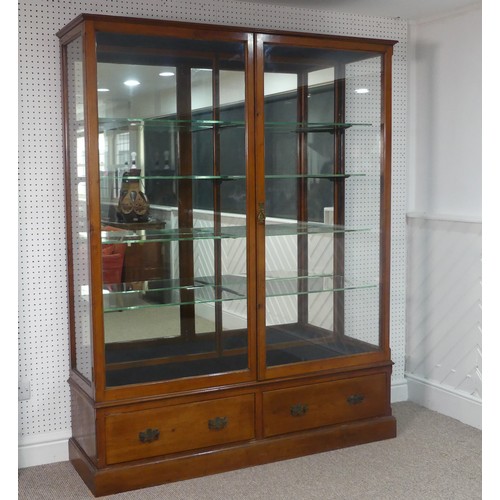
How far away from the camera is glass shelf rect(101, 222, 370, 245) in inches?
Result: 131

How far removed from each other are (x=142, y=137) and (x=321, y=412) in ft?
5.61

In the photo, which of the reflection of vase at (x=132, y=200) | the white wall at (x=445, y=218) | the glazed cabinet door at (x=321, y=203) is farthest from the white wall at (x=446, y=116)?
the reflection of vase at (x=132, y=200)

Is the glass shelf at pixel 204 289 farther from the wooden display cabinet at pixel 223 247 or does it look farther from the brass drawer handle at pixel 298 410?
the brass drawer handle at pixel 298 410

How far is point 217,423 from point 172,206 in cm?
110

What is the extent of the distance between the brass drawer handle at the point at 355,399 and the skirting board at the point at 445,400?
685 mm

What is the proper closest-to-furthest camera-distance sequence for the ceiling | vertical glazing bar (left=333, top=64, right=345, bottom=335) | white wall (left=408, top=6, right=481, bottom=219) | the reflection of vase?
the reflection of vase → vertical glazing bar (left=333, top=64, right=345, bottom=335) → the ceiling → white wall (left=408, top=6, right=481, bottom=219)

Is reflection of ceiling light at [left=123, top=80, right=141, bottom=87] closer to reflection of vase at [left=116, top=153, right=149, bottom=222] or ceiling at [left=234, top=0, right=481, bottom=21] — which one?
reflection of vase at [left=116, top=153, right=149, bottom=222]

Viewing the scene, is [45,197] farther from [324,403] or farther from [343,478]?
[343,478]

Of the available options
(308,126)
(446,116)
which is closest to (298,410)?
(308,126)

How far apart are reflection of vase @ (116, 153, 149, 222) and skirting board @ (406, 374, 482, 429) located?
2168 millimetres

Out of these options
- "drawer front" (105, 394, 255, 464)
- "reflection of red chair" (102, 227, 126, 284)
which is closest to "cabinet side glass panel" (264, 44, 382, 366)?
"drawer front" (105, 394, 255, 464)
